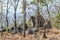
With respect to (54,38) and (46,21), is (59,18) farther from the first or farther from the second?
(54,38)

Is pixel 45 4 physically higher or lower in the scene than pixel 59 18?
higher

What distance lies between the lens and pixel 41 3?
1142 inches

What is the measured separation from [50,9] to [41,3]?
2.79 m

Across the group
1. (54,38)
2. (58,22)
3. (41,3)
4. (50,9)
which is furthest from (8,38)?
(58,22)

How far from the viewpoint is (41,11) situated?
30188 mm

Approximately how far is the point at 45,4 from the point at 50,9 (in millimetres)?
2279

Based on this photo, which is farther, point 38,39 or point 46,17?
point 46,17

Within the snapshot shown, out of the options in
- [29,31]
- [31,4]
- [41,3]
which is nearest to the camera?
[29,31]

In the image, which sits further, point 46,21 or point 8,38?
point 46,21

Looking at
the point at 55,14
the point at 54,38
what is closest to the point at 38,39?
the point at 54,38

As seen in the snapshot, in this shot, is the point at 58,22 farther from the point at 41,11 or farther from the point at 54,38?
the point at 54,38

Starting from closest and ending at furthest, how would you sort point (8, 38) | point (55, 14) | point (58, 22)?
point (8, 38) → point (55, 14) → point (58, 22)

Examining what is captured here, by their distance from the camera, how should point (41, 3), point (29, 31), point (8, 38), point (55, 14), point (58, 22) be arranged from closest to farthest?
point (8, 38)
point (29, 31)
point (41, 3)
point (55, 14)
point (58, 22)

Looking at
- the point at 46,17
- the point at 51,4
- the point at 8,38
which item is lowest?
the point at 8,38
